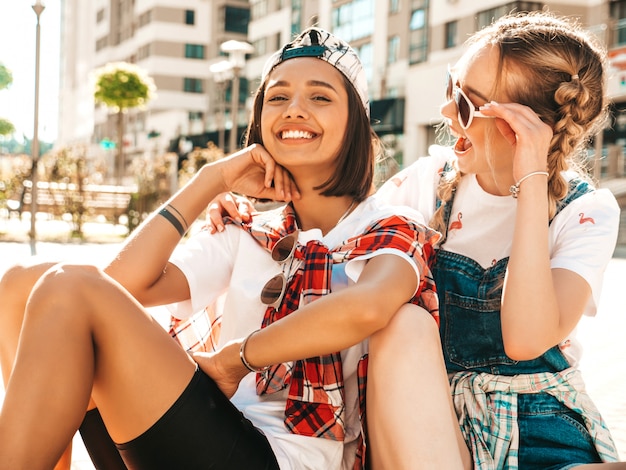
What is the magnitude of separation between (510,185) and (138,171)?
16.1 meters

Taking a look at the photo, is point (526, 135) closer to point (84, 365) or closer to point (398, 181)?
point (398, 181)

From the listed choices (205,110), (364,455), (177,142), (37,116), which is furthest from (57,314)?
(205,110)

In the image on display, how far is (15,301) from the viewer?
90.0 inches

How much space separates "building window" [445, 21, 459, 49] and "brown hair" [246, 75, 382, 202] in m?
27.6

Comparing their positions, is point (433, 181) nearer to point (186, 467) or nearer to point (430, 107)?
point (186, 467)

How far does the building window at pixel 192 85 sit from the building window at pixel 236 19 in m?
4.36

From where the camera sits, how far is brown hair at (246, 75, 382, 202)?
8.66 feet

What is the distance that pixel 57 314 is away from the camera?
6.20 ft

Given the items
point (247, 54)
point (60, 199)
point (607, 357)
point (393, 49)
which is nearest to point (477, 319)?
point (607, 357)

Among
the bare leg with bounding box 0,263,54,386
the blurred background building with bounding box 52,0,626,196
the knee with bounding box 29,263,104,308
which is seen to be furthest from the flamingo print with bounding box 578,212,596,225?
the blurred background building with bounding box 52,0,626,196

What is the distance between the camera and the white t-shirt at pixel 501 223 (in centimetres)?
228

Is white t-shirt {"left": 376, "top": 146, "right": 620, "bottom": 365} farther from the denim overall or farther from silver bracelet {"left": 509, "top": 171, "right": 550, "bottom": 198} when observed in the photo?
silver bracelet {"left": 509, "top": 171, "right": 550, "bottom": 198}

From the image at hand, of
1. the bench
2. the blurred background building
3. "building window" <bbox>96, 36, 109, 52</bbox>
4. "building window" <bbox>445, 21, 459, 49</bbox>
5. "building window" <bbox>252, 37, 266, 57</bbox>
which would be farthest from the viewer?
"building window" <bbox>96, 36, 109, 52</bbox>

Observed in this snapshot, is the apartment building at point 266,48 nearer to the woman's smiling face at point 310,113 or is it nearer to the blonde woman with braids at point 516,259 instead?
the blonde woman with braids at point 516,259
